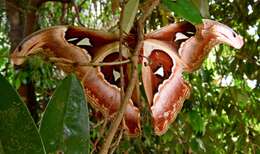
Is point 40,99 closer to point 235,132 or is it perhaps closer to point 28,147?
point 235,132

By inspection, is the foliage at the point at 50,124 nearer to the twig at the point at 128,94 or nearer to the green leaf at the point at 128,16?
the twig at the point at 128,94

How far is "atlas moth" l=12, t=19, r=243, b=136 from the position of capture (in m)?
0.77

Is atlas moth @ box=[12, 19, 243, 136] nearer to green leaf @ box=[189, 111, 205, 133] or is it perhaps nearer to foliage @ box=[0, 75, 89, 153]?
foliage @ box=[0, 75, 89, 153]

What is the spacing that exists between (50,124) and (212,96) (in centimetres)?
105

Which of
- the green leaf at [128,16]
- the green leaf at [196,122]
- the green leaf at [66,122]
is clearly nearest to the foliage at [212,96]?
the green leaf at [196,122]

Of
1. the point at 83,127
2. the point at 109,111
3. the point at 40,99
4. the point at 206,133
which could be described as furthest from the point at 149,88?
the point at 40,99

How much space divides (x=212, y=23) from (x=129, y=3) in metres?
0.13

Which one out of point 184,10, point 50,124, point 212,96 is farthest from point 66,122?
point 212,96

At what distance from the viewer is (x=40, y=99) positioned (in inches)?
63.9

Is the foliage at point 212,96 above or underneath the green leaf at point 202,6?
underneath

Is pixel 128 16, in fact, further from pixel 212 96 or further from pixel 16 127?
pixel 212 96

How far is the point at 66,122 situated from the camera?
599 mm

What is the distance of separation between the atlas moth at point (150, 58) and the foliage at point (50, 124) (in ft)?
0.45

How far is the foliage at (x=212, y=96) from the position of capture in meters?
1.40
